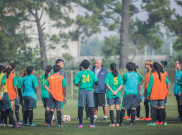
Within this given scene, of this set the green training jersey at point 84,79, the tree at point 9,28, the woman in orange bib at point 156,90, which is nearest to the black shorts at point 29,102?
the green training jersey at point 84,79

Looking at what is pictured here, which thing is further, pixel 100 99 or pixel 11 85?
pixel 100 99

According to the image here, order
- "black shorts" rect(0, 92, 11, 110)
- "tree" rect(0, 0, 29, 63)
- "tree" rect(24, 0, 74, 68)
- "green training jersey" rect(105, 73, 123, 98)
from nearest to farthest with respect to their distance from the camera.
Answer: "black shorts" rect(0, 92, 11, 110) < "green training jersey" rect(105, 73, 123, 98) < "tree" rect(0, 0, 29, 63) < "tree" rect(24, 0, 74, 68)

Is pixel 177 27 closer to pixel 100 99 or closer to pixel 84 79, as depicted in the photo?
pixel 100 99

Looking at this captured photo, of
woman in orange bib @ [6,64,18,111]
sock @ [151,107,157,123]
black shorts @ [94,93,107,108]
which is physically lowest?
sock @ [151,107,157,123]

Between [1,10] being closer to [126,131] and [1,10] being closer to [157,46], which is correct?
[157,46]

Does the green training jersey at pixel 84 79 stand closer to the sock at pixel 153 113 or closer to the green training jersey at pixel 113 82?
the green training jersey at pixel 113 82

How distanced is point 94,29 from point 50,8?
165 inches

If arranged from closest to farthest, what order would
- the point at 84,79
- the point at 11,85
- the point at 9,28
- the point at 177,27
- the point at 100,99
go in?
the point at 84,79 < the point at 11,85 < the point at 100,99 < the point at 177,27 < the point at 9,28

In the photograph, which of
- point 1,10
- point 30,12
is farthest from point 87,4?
point 1,10

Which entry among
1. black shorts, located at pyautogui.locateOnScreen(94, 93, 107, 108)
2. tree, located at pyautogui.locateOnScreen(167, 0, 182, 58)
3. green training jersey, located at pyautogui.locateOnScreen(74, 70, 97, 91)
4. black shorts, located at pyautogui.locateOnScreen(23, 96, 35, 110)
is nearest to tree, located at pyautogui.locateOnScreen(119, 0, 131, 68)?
tree, located at pyautogui.locateOnScreen(167, 0, 182, 58)

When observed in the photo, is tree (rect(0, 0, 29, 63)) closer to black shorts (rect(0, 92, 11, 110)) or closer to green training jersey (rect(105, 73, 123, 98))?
black shorts (rect(0, 92, 11, 110))

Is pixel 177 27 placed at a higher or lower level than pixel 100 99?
higher

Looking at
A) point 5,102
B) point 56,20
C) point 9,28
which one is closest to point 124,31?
point 56,20

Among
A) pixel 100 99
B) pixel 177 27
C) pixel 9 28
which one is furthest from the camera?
pixel 9 28
